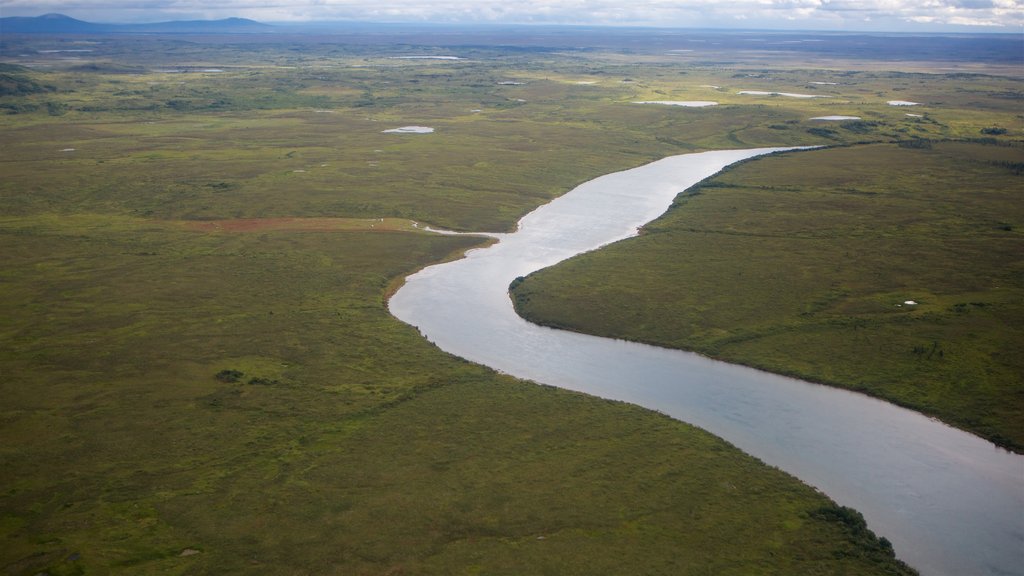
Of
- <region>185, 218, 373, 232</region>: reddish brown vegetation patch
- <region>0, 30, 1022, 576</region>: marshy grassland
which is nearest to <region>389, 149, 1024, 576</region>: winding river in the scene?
<region>0, 30, 1022, 576</region>: marshy grassland

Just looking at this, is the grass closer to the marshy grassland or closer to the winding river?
the marshy grassland

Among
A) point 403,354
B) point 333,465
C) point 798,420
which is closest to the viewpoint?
point 333,465

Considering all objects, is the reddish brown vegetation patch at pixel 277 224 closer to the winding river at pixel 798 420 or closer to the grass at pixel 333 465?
the winding river at pixel 798 420

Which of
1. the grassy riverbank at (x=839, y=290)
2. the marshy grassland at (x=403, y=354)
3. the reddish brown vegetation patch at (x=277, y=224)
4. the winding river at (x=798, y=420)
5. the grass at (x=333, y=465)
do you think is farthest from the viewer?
the reddish brown vegetation patch at (x=277, y=224)

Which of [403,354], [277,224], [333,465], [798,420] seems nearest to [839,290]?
[798,420]

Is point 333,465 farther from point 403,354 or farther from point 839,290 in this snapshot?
point 839,290

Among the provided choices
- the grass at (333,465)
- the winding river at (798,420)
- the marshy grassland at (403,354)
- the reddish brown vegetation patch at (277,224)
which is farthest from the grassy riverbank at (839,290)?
the reddish brown vegetation patch at (277,224)

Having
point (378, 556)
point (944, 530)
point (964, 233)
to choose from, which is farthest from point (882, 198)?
point (378, 556)
